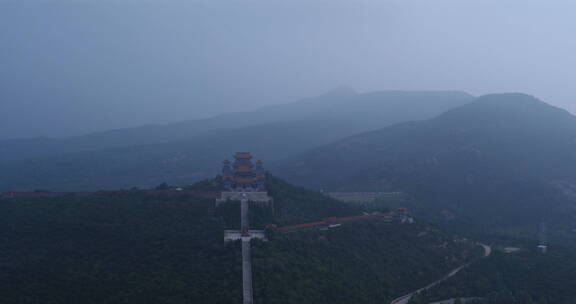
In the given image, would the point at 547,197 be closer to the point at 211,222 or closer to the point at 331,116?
the point at 211,222

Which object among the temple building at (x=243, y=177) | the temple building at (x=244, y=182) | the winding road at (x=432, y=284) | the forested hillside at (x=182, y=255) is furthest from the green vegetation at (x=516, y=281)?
the temple building at (x=243, y=177)

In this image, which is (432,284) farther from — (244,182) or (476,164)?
(476,164)

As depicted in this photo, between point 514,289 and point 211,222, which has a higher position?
point 211,222

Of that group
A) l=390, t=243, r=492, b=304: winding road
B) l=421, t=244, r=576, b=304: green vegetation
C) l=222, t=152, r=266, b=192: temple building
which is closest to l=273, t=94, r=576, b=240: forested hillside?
l=390, t=243, r=492, b=304: winding road

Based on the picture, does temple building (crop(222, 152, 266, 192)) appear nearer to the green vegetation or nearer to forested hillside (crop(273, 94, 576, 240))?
the green vegetation

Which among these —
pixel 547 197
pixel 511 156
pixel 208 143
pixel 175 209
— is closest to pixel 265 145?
pixel 208 143

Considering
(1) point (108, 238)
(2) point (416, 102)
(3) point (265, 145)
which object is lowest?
(1) point (108, 238)
